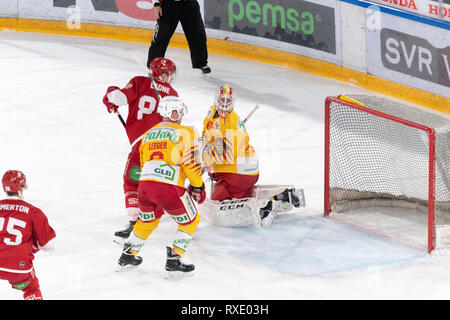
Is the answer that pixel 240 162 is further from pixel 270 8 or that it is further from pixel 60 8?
pixel 60 8

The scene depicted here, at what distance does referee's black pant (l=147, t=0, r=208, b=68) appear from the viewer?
927 cm

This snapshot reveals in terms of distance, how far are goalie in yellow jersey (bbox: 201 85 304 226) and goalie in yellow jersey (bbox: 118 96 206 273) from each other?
0.80m

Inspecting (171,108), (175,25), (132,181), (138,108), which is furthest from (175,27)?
(171,108)

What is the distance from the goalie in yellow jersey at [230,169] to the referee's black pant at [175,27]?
130 inches

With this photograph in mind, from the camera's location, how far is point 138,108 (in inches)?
230

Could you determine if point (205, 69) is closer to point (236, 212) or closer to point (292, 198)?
point (292, 198)

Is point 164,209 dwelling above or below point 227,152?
below

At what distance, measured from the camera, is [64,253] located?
559 centimetres

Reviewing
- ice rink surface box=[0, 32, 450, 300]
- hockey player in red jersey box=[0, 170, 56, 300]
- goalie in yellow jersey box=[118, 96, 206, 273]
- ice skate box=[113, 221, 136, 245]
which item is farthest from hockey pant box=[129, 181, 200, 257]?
hockey player in red jersey box=[0, 170, 56, 300]

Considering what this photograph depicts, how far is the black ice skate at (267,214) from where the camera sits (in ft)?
20.0

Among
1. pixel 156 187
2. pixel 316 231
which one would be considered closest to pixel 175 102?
pixel 156 187

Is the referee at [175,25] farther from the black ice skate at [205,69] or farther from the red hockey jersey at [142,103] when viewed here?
the red hockey jersey at [142,103]

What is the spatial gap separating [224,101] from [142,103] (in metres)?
0.54

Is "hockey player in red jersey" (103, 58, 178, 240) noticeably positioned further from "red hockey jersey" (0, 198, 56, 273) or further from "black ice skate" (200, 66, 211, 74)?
"black ice skate" (200, 66, 211, 74)
